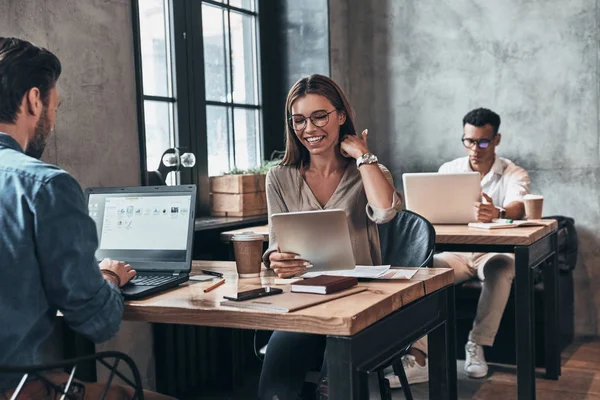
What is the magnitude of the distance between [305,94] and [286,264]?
2.41 feet

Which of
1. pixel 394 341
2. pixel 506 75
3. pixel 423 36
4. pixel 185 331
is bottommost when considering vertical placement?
pixel 185 331

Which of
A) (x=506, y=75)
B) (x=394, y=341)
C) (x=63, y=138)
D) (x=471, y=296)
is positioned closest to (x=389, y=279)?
(x=394, y=341)

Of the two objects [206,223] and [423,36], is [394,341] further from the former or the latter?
[423,36]

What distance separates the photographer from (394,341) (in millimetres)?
1759

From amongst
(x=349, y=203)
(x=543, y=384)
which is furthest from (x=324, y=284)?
(x=543, y=384)

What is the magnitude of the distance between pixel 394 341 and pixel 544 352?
7.72 feet

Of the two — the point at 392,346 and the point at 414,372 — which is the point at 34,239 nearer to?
the point at 392,346

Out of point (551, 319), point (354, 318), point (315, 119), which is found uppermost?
point (315, 119)

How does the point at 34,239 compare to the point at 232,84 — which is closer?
the point at 34,239

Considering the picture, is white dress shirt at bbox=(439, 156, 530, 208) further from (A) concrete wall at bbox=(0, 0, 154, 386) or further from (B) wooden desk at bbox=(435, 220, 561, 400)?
(A) concrete wall at bbox=(0, 0, 154, 386)

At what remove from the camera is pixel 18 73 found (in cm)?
156

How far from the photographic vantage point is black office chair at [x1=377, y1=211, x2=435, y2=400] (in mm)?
2449

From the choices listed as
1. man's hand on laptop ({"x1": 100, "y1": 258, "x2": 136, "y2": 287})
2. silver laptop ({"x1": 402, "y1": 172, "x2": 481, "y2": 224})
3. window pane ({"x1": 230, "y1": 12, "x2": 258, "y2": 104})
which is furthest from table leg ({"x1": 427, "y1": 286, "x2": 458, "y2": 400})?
window pane ({"x1": 230, "y1": 12, "x2": 258, "y2": 104})

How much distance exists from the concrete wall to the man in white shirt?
157cm
